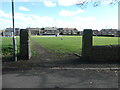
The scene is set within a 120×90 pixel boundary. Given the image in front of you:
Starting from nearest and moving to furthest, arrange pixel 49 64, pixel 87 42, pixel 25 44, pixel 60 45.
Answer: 1. pixel 49 64
2. pixel 87 42
3. pixel 25 44
4. pixel 60 45

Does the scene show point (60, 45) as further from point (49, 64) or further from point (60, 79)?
point (60, 79)

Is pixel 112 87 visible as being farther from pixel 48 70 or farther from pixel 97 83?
pixel 48 70

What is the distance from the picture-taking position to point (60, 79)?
5.89 meters

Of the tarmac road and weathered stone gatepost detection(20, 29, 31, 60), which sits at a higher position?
weathered stone gatepost detection(20, 29, 31, 60)

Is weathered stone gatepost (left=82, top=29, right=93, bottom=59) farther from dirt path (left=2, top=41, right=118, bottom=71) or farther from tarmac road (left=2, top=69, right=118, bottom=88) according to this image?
tarmac road (left=2, top=69, right=118, bottom=88)

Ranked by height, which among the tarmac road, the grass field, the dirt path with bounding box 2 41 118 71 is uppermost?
the grass field

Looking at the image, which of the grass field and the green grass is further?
the green grass

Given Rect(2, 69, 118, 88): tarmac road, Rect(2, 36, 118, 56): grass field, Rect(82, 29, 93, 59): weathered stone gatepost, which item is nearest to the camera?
Rect(2, 69, 118, 88): tarmac road

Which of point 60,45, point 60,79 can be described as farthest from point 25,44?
point 60,45

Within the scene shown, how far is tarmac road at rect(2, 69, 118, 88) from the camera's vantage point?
5.23m

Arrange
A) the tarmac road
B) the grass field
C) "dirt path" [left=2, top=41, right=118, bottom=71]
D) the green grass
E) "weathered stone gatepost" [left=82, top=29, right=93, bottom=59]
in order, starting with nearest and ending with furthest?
the tarmac road
"dirt path" [left=2, top=41, right=118, bottom=71]
"weathered stone gatepost" [left=82, top=29, right=93, bottom=59]
the grass field
the green grass

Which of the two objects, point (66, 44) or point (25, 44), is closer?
point (25, 44)

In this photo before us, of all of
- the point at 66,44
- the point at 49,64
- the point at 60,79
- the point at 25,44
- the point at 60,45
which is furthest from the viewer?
the point at 66,44

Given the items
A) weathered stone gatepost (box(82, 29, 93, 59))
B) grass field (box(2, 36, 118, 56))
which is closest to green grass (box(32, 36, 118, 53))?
grass field (box(2, 36, 118, 56))
